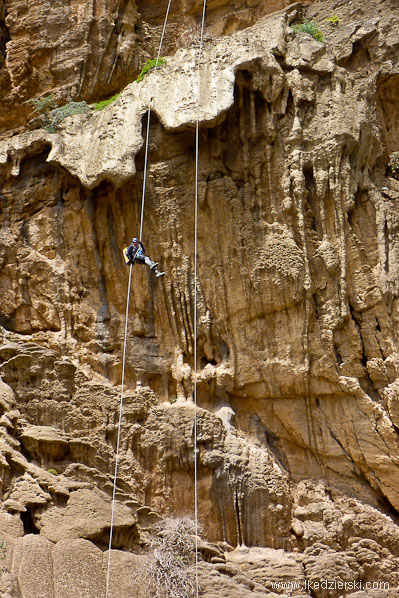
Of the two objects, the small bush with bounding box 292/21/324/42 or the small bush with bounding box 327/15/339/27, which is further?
the small bush with bounding box 327/15/339/27

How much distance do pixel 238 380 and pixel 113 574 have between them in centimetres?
529

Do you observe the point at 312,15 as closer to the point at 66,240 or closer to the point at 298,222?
the point at 298,222

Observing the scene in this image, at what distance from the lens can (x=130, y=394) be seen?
59.2 feet

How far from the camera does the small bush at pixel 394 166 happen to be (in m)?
19.4

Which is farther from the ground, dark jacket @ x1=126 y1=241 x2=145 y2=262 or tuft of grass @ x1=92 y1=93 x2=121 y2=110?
tuft of grass @ x1=92 y1=93 x2=121 y2=110

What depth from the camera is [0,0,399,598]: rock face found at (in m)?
17.4

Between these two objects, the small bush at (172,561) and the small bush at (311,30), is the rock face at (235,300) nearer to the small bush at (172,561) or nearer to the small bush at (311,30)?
the small bush at (311,30)

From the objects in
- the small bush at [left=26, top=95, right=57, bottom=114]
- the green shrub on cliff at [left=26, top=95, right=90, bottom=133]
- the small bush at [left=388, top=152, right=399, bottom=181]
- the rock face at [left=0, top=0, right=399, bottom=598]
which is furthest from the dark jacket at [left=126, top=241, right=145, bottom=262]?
the small bush at [left=388, top=152, right=399, bottom=181]

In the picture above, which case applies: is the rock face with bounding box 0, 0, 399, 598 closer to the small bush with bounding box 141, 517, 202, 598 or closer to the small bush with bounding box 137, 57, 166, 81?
the small bush with bounding box 137, 57, 166, 81

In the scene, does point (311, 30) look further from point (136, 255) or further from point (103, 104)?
point (136, 255)

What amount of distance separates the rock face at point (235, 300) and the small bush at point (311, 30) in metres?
0.41

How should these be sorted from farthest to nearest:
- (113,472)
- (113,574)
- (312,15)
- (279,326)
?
(312,15) → (279,326) → (113,472) → (113,574)

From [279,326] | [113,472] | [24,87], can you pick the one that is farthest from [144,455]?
[24,87]

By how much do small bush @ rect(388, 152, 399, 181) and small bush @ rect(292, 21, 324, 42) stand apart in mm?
3190
